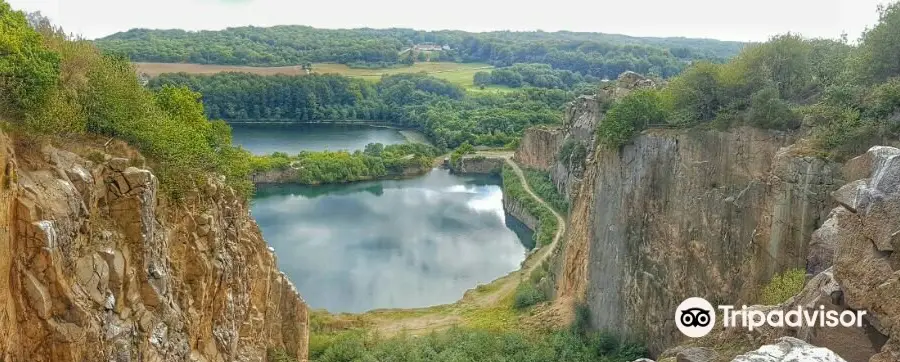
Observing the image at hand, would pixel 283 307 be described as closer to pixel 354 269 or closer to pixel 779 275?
pixel 779 275

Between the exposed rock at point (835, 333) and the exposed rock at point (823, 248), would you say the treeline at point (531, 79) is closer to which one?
the exposed rock at point (823, 248)

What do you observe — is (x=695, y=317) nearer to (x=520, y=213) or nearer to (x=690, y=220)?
(x=690, y=220)

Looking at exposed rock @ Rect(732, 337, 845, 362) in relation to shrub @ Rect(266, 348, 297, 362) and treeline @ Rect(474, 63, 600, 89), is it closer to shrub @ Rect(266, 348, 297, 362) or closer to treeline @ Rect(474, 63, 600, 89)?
shrub @ Rect(266, 348, 297, 362)

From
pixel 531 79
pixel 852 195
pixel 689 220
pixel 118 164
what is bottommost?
pixel 531 79

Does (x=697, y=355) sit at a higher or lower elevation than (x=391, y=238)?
higher

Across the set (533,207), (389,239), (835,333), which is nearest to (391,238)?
(389,239)

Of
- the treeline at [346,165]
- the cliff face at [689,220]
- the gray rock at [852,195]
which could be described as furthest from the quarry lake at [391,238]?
the gray rock at [852,195]
